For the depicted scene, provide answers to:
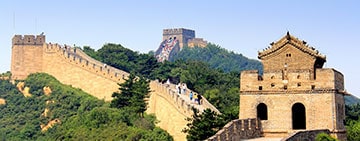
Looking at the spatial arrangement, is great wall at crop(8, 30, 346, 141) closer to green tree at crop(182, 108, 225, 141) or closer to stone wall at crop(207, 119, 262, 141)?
stone wall at crop(207, 119, 262, 141)

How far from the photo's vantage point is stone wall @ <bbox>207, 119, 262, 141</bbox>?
1745 centimetres

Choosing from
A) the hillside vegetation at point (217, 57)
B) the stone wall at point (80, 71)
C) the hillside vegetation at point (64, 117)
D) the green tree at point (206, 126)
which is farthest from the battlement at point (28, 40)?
the hillside vegetation at point (217, 57)

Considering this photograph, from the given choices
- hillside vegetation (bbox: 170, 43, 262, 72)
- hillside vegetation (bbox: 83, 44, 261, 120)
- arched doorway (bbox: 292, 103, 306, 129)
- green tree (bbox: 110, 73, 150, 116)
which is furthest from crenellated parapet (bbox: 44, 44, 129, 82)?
hillside vegetation (bbox: 170, 43, 262, 72)

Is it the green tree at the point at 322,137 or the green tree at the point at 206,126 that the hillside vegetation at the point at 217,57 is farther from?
the green tree at the point at 322,137

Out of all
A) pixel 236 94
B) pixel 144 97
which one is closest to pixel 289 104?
pixel 144 97

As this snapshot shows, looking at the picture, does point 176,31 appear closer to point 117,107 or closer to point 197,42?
point 197,42

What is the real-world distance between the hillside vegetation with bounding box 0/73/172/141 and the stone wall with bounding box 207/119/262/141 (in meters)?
11.4

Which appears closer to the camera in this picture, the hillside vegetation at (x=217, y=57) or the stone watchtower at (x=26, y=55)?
the stone watchtower at (x=26, y=55)

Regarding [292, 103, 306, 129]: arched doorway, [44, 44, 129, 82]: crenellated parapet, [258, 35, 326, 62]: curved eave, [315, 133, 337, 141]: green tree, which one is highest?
[44, 44, 129, 82]: crenellated parapet

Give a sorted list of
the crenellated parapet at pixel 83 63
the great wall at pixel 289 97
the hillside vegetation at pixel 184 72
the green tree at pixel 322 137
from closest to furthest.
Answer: the green tree at pixel 322 137
the great wall at pixel 289 97
the hillside vegetation at pixel 184 72
the crenellated parapet at pixel 83 63

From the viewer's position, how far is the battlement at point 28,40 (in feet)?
162

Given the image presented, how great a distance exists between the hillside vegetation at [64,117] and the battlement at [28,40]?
8.89ft

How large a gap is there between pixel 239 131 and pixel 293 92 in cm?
251

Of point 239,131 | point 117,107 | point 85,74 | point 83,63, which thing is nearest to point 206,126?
point 239,131
